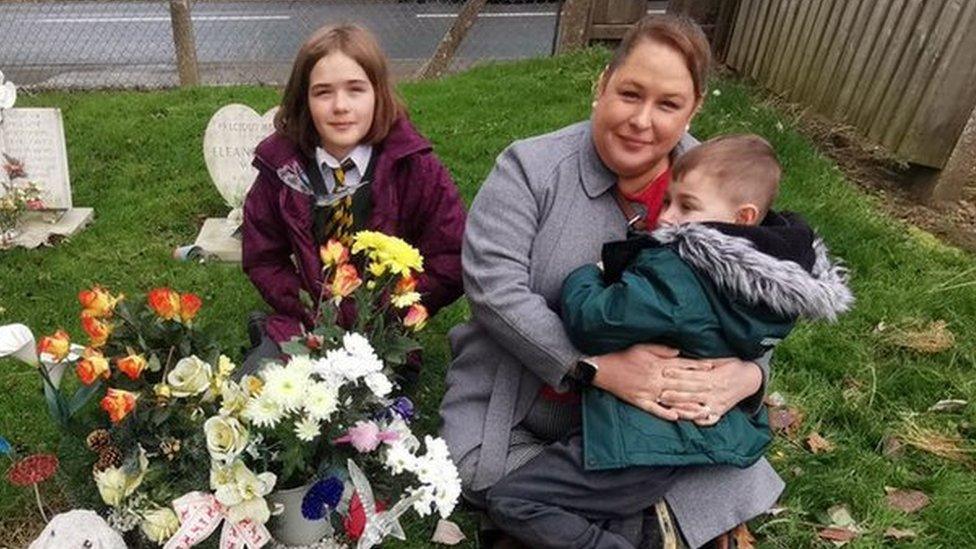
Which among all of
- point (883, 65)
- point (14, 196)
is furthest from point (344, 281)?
point (883, 65)

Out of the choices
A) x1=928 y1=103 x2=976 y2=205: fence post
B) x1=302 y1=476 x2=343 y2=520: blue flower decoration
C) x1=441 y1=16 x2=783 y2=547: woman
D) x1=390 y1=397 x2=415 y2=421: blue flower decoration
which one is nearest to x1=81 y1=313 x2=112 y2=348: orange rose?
x1=302 y1=476 x2=343 y2=520: blue flower decoration

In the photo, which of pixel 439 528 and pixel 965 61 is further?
pixel 965 61

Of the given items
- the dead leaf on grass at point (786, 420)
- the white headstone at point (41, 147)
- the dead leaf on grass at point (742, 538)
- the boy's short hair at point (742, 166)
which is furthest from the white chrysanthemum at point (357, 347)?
the white headstone at point (41, 147)

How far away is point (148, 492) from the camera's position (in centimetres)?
193

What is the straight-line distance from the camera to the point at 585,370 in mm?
2100

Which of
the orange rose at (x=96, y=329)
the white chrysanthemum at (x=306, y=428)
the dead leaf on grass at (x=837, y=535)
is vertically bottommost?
the dead leaf on grass at (x=837, y=535)

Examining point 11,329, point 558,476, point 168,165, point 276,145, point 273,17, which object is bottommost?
point 273,17

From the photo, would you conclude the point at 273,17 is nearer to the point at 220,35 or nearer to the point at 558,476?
the point at 220,35

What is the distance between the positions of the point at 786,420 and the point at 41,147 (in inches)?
146

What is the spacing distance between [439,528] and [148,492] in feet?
2.86

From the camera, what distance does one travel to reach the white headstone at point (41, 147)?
3.95m

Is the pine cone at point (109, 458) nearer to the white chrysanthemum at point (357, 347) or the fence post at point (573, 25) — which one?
the white chrysanthemum at point (357, 347)

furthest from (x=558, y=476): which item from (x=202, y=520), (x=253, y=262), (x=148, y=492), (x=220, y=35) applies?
(x=220, y=35)

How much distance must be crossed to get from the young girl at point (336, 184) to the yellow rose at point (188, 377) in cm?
64
